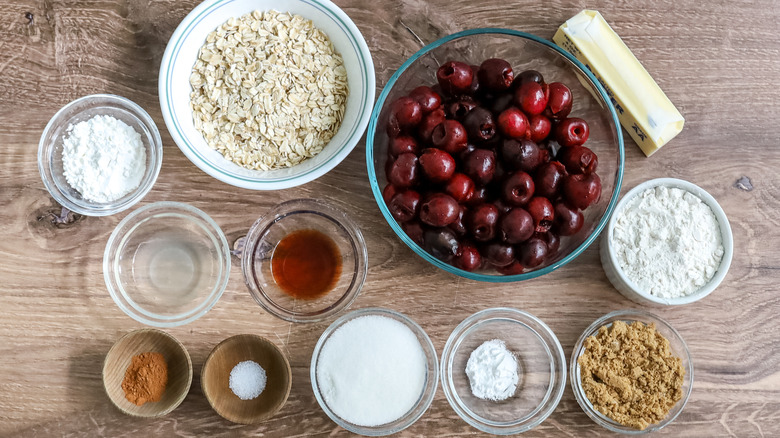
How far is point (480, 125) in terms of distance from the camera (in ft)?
4.17

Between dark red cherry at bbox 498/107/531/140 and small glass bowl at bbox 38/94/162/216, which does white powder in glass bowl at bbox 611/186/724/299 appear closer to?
dark red cherry at bbox 498/107/531/140

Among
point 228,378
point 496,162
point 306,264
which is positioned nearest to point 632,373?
point 496,162

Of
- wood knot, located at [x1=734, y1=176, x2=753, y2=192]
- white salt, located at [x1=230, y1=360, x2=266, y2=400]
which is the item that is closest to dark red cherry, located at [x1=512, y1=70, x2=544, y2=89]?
wood knot, located at [x1=734, y1=176, x2=753, y2=192]

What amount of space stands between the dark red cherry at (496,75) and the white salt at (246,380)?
871 millimetres

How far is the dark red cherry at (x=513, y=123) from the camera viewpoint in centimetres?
126

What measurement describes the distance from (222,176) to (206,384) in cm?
49

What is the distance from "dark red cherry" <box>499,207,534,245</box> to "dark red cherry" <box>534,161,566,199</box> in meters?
0.07

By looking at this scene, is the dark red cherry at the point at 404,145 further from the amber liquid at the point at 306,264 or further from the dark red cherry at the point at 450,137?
the amber liquid at the point at 306,264

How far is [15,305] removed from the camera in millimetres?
1500

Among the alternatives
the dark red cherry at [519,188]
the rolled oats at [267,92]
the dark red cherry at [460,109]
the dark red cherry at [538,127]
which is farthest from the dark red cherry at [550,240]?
the rolled oats at [267,92]

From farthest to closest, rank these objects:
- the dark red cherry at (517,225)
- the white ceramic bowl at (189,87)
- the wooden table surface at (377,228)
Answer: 1. the wooden table surface at (377,228)
2. the white ceramic bowl at (189,87)
3. the dark red cherry at (517,225)

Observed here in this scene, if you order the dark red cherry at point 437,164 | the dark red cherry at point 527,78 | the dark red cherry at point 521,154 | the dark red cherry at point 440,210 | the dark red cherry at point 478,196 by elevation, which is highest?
the dark red cherry at point 527,78

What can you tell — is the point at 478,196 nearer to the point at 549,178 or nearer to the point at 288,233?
the point at 549,178

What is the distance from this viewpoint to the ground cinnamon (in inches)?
56.0
